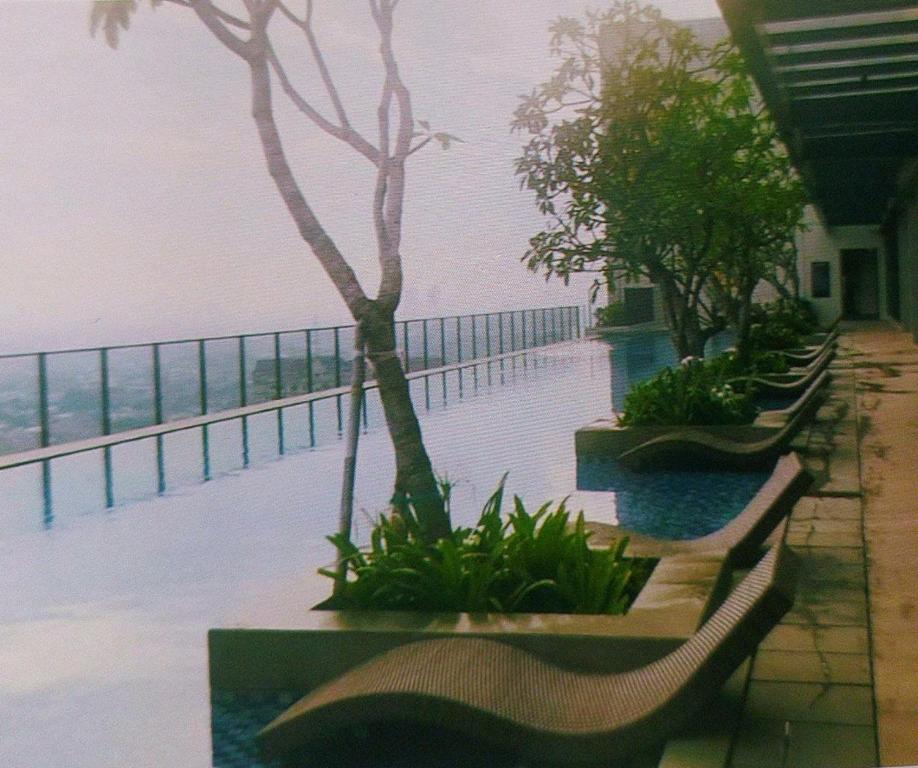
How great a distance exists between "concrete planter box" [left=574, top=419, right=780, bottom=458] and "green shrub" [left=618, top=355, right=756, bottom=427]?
0.91 feet

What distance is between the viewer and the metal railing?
10000mm

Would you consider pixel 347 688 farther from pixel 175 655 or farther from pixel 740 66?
pixel 740 66

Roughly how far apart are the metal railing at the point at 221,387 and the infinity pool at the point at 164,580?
0.65 m

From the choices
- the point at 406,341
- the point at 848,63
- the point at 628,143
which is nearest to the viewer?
the point at 628,143

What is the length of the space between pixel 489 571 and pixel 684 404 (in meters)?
5.73

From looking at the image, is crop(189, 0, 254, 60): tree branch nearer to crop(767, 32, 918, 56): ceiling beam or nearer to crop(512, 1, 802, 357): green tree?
crop(512, 1, 802, 357): green tree

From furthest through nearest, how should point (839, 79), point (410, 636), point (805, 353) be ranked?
point (805, 353), point (839, 79), point (410, 636)

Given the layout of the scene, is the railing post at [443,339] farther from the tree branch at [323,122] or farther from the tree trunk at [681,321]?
the tree branch at [323,122]

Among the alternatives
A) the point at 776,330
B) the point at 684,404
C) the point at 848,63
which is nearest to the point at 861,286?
the point at 776,330

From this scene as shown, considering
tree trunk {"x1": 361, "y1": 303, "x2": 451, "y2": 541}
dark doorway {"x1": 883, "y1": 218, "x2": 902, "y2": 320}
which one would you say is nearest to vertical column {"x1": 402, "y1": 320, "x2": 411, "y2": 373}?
dark doorway {"x1": 883, "y1": 218, "x2": 902, "y2": 320}

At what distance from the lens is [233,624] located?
345cm

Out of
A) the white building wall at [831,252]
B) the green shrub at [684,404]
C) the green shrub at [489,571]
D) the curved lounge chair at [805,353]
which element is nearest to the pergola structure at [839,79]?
the curved lounge chair at [805,353]

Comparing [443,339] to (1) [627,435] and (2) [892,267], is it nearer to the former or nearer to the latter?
(1) [627,435]

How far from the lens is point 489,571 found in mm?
3520
